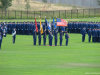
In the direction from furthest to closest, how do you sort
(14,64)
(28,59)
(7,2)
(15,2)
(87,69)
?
(15,2)
(7,2)
(28,59)
(14,64)
(87,69)

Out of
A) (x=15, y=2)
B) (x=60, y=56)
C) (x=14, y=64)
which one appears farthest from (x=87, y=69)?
(x=15, y=2)

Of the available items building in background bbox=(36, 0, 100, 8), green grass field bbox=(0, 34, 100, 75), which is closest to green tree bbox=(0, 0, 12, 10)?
building in background bbox=(36, 0, 100, 8)

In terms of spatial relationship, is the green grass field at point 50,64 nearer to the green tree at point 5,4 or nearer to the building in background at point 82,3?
the building in background at point 82,3

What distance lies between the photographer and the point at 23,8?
85688 mm

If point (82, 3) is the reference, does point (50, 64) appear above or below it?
above

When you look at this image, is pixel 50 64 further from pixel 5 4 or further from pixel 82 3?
pixel 5 4

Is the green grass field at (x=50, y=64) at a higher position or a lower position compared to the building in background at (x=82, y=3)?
higher

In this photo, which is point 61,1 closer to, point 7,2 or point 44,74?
point 7,2

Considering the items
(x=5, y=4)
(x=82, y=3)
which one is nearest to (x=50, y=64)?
(x=82, y=3)

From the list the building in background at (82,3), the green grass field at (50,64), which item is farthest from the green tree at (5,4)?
the green grass field at (50,64)

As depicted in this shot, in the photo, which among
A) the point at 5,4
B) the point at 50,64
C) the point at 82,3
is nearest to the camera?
the point at 50,64

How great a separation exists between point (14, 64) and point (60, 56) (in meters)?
4.47

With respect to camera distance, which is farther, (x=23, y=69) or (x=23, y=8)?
(x=23, y=8)

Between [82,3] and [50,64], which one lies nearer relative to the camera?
[50,64]
